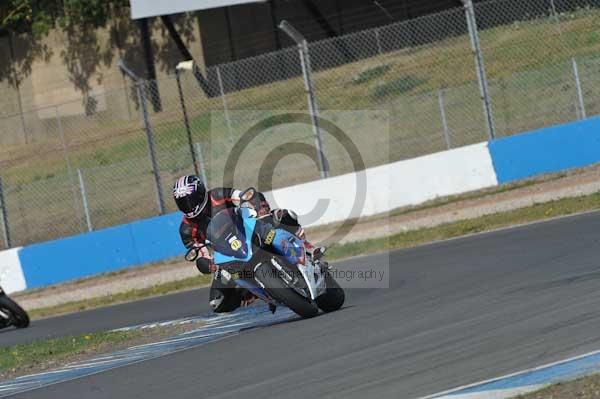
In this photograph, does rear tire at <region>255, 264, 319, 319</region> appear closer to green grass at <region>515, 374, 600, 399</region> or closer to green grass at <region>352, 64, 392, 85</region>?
green grass at <region>515, 374, 600, 399</region>

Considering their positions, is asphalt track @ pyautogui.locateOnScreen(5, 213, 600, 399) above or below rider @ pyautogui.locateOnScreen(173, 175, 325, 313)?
below

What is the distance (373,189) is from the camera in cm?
2002

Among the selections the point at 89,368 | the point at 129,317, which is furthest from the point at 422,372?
the point at 129,317

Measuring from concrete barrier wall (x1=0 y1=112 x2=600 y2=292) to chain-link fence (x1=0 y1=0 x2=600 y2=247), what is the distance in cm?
188

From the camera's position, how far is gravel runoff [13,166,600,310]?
58.6 ft

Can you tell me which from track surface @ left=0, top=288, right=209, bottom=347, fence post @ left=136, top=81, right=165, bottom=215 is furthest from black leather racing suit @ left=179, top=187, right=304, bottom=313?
fence post @ left=136, top=81, right=165, bottom=215

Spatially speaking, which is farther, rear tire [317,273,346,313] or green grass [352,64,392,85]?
green grass [352,64,392,85]

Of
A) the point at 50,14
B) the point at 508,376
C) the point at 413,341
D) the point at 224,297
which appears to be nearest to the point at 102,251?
the point at 224,297

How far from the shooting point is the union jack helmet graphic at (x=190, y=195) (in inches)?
435

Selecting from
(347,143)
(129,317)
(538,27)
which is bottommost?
(129,317)

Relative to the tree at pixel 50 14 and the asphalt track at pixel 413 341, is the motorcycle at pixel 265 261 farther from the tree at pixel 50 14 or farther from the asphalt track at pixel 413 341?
the tree at pixel 50 14

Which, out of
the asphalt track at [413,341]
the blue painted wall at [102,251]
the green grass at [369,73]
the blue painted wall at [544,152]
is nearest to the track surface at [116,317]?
the asphalt track at [413,341]

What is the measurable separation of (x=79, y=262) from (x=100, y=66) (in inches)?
622

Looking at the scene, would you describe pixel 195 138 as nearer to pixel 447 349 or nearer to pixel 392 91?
pixel 392 91
